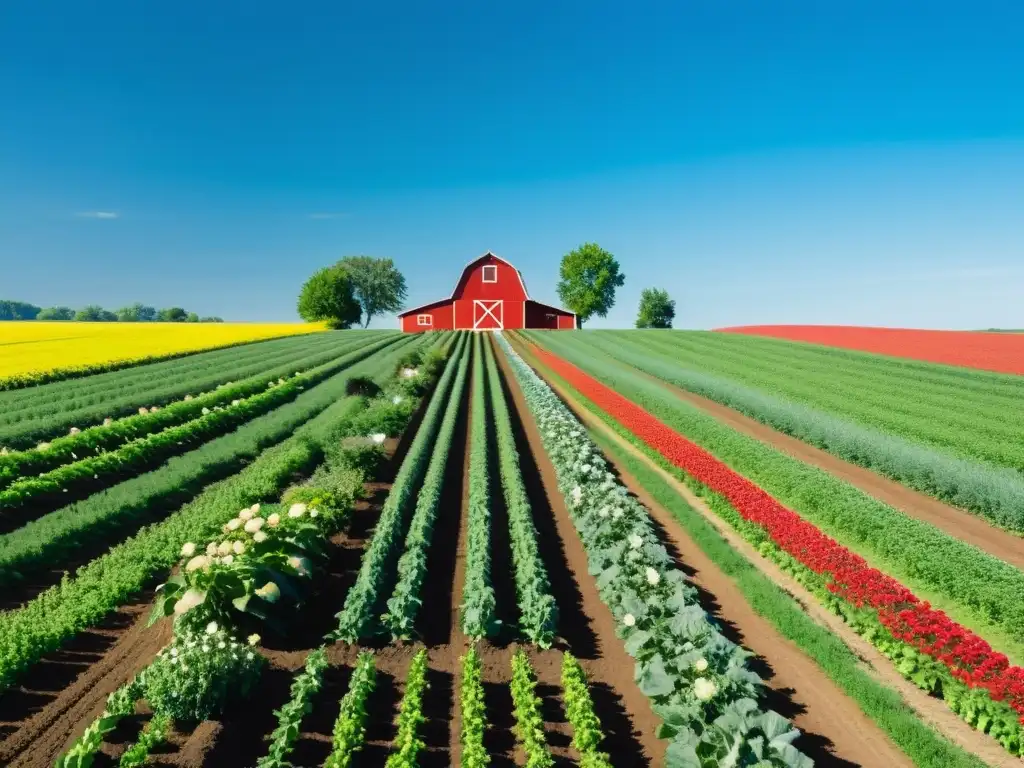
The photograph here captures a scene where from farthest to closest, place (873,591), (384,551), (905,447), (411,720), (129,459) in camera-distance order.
A: (905,447), (129,459), (384,551), (873,591), (411,720)

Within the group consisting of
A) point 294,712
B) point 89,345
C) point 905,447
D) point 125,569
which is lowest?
point 294,712

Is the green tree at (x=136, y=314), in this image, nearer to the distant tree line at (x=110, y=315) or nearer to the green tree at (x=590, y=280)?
the distant tree line at (x=110, y=315)

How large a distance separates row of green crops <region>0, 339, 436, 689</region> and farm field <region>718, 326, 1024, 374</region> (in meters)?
40.6

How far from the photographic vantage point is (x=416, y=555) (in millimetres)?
12117

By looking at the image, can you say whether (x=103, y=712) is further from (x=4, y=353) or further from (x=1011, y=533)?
(x=4, y=353)

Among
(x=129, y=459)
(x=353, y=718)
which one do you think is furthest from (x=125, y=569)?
(x=129, y=459)

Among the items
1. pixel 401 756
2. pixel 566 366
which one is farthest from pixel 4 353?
pixel 401 756

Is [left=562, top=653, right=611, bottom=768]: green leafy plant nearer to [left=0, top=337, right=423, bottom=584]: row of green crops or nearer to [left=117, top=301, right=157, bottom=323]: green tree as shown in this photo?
[left=0, top=337, right=423, bottom=584]: row of green crops

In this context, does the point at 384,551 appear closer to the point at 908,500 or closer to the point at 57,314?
the point at 908,500

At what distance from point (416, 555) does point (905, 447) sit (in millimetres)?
15982

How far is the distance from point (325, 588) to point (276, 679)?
277 cm

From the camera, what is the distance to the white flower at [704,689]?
24.0 ft

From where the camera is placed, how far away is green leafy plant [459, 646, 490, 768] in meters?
7.21

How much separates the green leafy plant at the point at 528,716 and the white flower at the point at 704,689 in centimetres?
194
